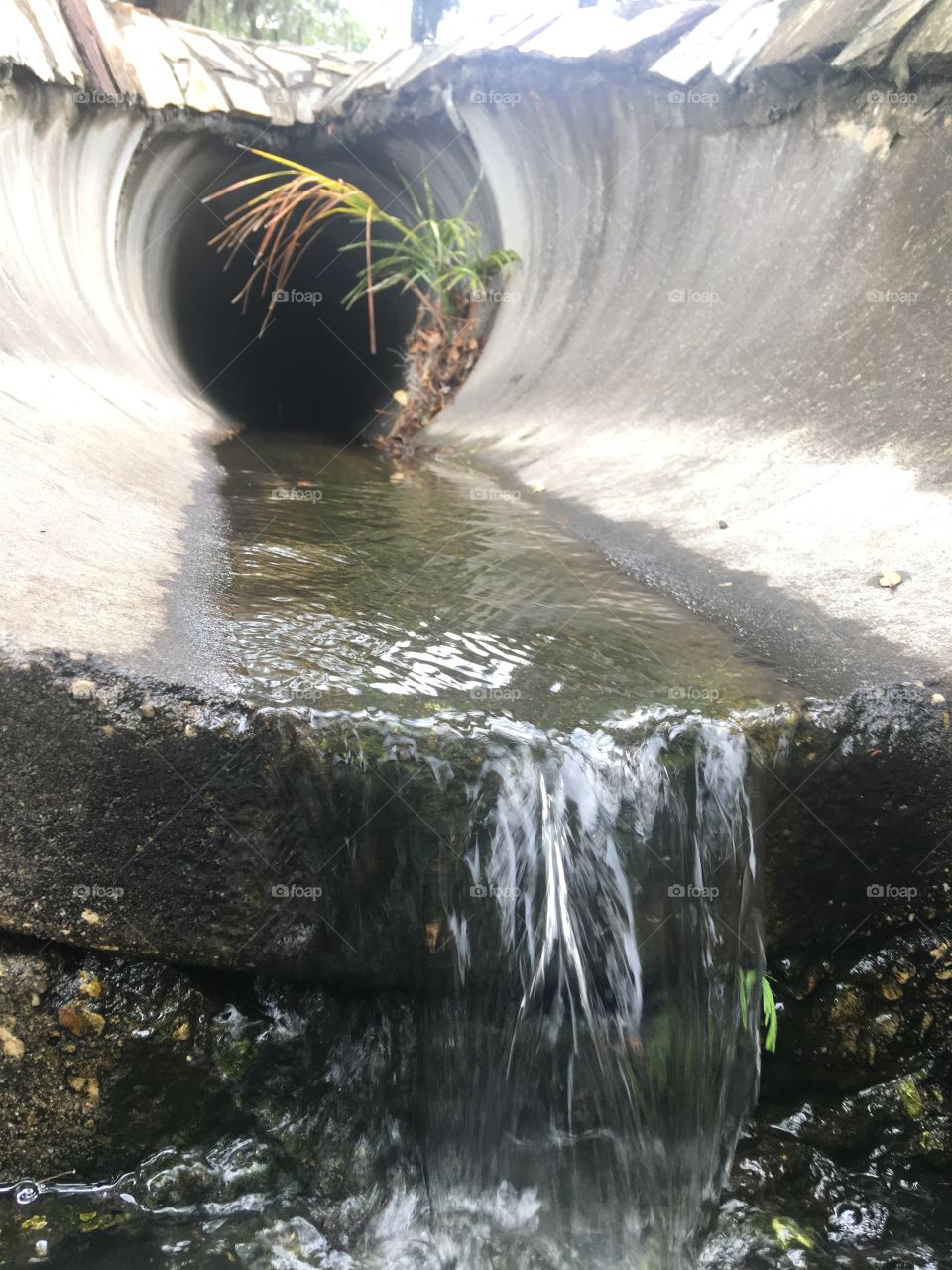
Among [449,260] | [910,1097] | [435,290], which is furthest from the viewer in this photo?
[435,290]

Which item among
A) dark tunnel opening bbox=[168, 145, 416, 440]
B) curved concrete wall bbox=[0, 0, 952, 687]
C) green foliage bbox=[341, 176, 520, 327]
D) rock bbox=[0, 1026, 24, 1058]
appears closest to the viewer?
rock bbox=[0, 1026, 24, 1058]

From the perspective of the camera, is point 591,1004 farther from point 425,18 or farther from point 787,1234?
point 425,18

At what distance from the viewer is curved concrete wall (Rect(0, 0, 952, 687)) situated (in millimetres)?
2922

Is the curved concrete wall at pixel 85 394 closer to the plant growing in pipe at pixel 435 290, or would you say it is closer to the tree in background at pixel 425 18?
the plant growing in pipe at pixel 435 290

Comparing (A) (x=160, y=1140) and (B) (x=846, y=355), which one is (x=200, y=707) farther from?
(B) (x=846, y=355)

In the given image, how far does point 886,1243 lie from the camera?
205cm

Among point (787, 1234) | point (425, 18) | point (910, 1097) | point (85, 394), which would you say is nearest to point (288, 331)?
point (85, 394)

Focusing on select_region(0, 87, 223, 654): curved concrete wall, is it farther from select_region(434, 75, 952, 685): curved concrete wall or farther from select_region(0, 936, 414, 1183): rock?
select_region(434, 75, 952, 685): curved concrete wall

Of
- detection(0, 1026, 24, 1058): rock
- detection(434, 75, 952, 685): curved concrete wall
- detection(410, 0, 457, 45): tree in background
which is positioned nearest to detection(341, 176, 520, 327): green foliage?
detection(434, 75, 952, 685): curved concrete wall

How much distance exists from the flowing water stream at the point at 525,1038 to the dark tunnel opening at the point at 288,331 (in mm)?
6186

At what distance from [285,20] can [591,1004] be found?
754 inches

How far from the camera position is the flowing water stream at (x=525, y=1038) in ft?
6.72

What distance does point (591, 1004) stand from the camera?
2117 mm

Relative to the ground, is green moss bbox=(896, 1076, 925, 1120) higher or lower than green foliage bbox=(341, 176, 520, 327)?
lower
